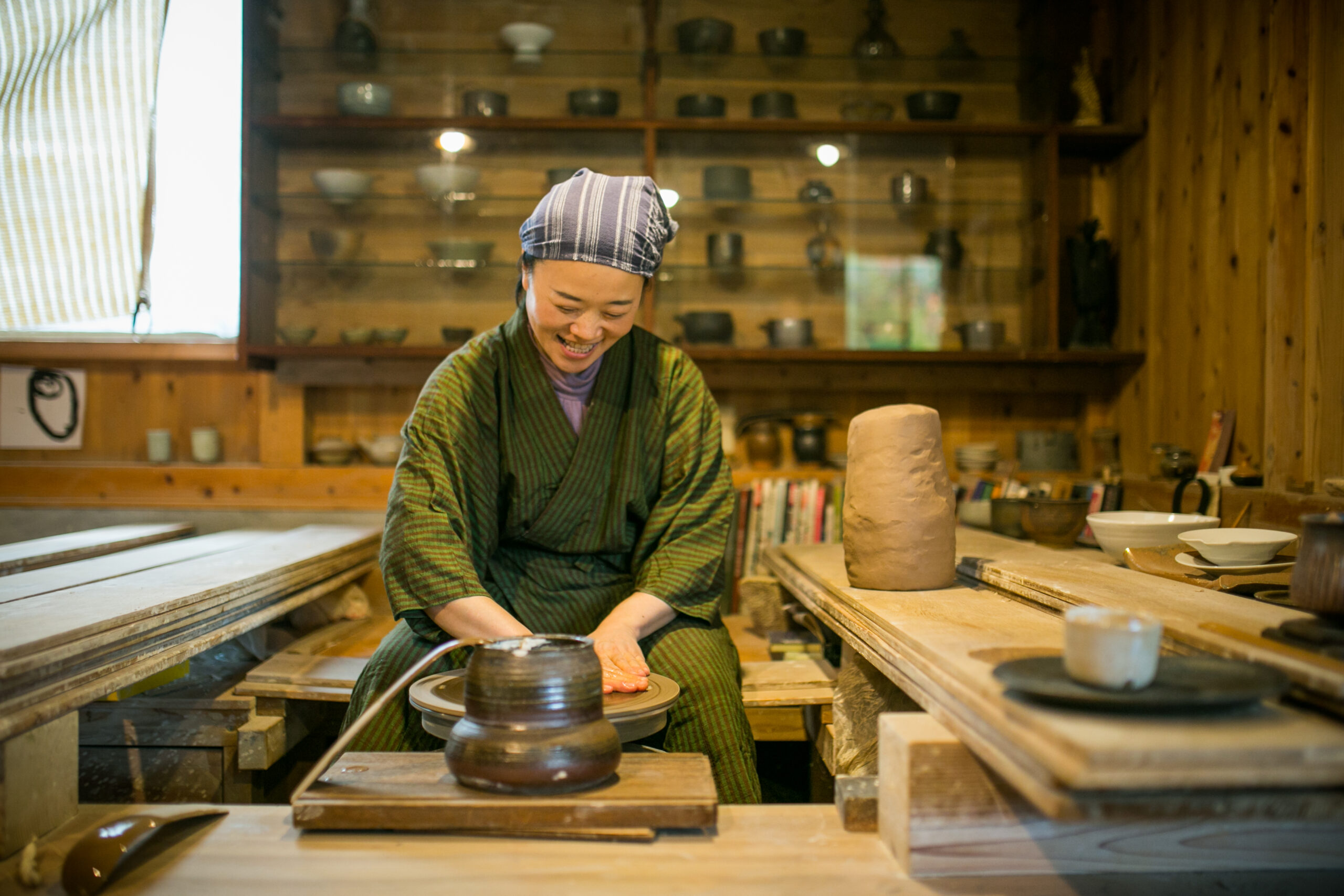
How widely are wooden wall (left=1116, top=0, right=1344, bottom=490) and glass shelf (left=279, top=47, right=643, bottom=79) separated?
200cm

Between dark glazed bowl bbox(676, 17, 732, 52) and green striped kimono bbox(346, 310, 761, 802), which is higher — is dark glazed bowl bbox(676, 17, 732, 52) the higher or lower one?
the higher one

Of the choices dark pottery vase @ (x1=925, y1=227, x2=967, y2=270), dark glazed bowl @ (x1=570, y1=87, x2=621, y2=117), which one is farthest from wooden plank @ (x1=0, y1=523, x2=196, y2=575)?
dark pottery vase @ (x1=925, y1=227, x2=967, y2=270)

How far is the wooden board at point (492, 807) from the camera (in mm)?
1043

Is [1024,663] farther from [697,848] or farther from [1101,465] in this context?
[1101,465]

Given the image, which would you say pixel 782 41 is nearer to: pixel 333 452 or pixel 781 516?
pixel 781 516

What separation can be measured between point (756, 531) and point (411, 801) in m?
2.18

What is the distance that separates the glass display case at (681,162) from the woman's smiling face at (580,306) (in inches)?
59.5

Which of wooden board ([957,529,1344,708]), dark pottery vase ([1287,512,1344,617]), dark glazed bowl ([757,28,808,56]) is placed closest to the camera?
wooden board ([957,529,1344,708])

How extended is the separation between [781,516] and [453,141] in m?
1.78

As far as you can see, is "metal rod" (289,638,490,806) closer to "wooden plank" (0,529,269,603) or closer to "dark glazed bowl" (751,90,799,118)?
"wooden plank" (0,529,269,603)

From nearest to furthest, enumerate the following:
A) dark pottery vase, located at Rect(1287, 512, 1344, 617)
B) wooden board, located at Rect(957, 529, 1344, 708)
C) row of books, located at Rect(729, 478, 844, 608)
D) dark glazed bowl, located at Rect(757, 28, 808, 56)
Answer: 1. wooden board, located at Rect(957, 529, 1344, 708)
2. dark pottery vase, located at Rect(1287, 512, 1344, 617)
3. row of books, located at Rect(729, 478, 844, 608)
4. dark glazed bowl, located at Rect(757, 28, 808, 56)

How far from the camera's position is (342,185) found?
337 cm

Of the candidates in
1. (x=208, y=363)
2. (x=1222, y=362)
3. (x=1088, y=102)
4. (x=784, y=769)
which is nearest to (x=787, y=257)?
(x=1088, y=102)

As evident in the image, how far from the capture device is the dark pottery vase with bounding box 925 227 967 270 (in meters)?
3.39
